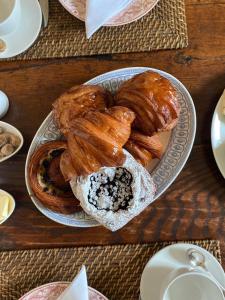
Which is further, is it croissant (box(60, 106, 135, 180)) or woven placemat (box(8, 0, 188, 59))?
woven placemat (box(8, 0, 188, 59))

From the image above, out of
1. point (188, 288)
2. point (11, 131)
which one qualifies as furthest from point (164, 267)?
point (11, 131)

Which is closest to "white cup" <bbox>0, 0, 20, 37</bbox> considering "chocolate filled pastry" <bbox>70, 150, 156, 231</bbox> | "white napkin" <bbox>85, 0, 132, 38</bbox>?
"white napkin" <bbox>85, 0, 132, 38</bbox>

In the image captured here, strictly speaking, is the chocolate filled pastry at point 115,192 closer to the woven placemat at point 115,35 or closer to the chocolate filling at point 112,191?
the chocolate filling at point 112,191

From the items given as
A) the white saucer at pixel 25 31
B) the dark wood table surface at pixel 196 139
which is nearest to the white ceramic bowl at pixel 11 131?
the dark wood table surface at pixel 196 139

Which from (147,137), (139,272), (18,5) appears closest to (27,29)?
(18,5)

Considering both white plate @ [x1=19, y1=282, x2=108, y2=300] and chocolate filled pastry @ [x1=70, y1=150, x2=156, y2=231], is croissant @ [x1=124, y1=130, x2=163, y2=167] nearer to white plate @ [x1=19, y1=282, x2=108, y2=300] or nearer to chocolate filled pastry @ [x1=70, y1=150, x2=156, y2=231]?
chocolate filled pastry @ [x1=70, y1=150, x2=156, y2=231]

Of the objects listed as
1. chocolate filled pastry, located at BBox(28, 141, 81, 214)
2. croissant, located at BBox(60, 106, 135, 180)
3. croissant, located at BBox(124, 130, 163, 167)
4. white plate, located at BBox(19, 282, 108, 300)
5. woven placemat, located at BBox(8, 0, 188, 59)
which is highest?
woven placemat, located at BBox(8, 0, 188, 59)

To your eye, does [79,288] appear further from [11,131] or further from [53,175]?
[11,131]
